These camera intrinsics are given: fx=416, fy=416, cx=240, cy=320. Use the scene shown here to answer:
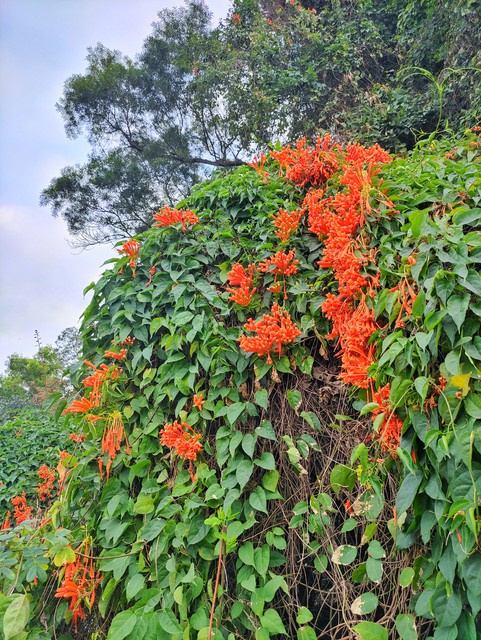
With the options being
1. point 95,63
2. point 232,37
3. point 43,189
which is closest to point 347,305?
point 232,37

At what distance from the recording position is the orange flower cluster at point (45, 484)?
3.42 m

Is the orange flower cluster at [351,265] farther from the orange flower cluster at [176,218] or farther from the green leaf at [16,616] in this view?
the green leaf at [16,616]

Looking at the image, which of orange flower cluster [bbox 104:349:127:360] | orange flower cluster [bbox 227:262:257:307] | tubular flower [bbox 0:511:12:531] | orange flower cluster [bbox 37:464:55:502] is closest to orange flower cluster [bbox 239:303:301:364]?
orange flower cluster [bbox 227:262:257:307]

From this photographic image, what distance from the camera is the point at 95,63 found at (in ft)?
27.9

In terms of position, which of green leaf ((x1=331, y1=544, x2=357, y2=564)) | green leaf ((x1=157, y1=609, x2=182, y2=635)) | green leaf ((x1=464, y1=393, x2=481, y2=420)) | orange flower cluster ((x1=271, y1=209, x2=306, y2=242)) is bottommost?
green leaf ((x1=331, y1=544, x2=357, y2=564))

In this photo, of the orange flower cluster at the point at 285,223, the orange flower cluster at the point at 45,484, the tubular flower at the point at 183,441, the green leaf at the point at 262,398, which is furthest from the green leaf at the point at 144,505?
the orange flower cluster at the point at 45,484

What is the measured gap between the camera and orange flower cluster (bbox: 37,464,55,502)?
135 inches

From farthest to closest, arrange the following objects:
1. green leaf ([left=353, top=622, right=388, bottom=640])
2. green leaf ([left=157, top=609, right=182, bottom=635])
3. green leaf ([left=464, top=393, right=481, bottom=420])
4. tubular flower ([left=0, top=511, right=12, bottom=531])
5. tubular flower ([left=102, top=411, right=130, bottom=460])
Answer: tubular flower ([left=0, top=511, right=12, bottom=531]), tubular flower ([left=102, top=411, right=130, bottom=460]), green leaf ([left=157, top=609, right=182, bottom=635]), green leaf ([left=353, top=622, right=388, bottom=640]), green leaf ([left=464, top=393, right=481, bottom=420])

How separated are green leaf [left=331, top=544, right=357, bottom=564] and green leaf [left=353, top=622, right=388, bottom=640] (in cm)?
14

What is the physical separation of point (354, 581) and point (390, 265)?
878mm

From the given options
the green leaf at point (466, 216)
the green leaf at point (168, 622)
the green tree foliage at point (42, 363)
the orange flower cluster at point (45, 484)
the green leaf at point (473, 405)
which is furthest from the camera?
the green tree foliage at point (42, 363)

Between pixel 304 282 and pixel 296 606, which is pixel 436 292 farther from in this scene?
pixel 296 606

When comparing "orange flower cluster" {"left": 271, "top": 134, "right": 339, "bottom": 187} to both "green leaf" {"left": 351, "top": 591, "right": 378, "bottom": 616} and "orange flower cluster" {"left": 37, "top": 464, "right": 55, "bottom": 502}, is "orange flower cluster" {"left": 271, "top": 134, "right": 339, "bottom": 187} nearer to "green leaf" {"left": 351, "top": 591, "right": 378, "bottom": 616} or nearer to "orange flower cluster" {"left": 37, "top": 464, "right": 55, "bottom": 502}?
"green leaf" {"left": 351, "top": 591, "right": 378, "bottom": 616}

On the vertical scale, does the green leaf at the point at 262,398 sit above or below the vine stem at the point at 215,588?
above
